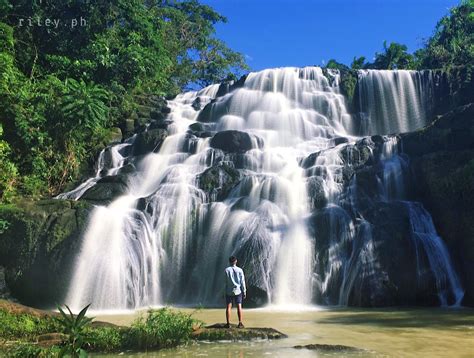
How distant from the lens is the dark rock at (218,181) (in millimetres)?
19000

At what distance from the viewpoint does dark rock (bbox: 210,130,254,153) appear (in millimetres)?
23188

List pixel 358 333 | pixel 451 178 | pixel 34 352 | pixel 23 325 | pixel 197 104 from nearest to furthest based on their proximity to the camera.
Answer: pixel 34 352 < pixel 23 325 < pixel 358 333 < pixel 451 178 < pixel 197 104

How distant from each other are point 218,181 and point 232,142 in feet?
14.5

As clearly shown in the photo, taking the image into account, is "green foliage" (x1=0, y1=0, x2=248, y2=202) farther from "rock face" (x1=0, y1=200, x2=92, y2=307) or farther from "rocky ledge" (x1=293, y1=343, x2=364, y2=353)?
"rocky ledge" (x1=293, y1=343, x2=364, y2=353)

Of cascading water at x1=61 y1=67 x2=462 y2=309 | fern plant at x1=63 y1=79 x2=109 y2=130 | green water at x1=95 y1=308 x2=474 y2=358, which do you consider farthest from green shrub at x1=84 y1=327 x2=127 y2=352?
fern plant at x1=63 y1=79 x2=109 y2=130

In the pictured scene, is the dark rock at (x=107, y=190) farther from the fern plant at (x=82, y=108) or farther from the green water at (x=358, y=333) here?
the green water at (x=358, y=333)

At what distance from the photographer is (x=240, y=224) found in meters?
16.8

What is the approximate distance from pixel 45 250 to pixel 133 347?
387 inches

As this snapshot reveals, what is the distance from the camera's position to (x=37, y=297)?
621 inches

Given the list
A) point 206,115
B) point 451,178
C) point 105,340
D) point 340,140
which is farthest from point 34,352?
point 206,115

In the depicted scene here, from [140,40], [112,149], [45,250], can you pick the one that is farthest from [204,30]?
[45,250]

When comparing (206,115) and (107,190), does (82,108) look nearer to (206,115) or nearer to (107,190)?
(107,190)

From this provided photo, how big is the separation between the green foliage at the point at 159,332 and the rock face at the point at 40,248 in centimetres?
884

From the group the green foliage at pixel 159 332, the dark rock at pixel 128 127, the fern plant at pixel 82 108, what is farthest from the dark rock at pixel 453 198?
the dark rock at pixel 128 127
